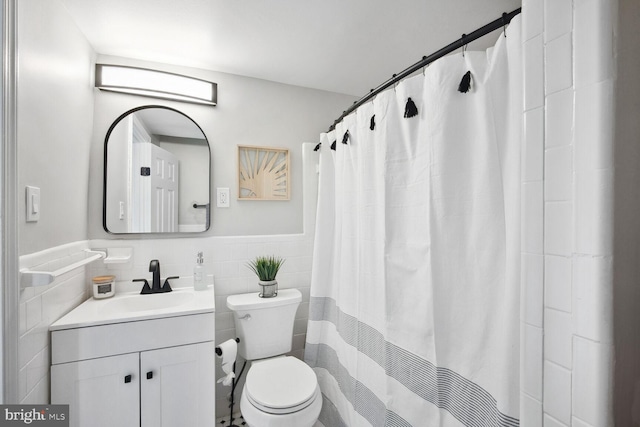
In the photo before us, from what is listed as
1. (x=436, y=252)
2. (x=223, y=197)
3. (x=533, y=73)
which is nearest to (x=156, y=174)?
(x=223, y=197)

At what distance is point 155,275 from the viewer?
164 cm

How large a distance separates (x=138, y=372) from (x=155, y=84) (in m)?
1.60

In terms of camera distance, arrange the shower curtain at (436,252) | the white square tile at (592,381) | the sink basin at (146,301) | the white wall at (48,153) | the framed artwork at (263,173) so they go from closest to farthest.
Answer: the white square tile at (592,381) < the shower curtain at (436,252) < the white wall at (48,153) < the sink basin at (146,301) < the framed artwork at (263,173)

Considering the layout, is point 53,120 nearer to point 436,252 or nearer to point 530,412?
point 436,252

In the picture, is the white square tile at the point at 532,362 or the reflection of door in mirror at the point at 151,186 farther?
the reflection of door in mirror at the point at 151,186

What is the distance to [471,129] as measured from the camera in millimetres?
949

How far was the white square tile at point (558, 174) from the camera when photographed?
54cm

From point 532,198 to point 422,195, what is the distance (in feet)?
1.67

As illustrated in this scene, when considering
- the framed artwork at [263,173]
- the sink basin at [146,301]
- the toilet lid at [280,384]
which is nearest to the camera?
the toilet lid at [280,384]

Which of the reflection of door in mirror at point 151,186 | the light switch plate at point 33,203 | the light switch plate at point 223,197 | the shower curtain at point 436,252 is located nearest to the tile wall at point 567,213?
the shower curtain at point 436,252

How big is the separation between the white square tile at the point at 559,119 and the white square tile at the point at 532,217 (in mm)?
92

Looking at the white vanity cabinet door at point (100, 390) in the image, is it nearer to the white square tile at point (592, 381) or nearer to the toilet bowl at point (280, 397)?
the toilet bowl at point (280, 397)

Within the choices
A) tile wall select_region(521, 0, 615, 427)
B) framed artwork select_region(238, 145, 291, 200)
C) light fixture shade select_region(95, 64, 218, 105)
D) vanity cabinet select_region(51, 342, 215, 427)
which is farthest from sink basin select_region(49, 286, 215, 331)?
tile wall select_region(521, 0, 615, 427)

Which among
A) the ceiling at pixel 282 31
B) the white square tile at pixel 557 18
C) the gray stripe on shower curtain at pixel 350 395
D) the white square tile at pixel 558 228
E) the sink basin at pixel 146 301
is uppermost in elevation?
the ceiling at pixel 282 31
